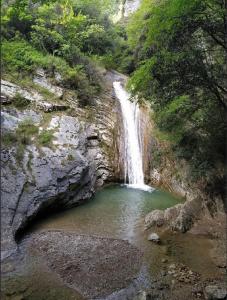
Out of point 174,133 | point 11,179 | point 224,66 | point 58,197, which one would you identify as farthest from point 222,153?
point 11,179

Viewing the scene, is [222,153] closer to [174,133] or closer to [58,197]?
[174,133]

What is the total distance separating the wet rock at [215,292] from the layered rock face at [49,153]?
444cm

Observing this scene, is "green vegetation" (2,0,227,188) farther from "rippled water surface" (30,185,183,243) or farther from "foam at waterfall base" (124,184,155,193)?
"foam at waterfall base" (124,184,155,193)

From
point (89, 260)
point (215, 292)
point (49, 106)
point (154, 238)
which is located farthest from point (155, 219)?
point (49, 106)

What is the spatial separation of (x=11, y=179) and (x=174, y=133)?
18.9 ft

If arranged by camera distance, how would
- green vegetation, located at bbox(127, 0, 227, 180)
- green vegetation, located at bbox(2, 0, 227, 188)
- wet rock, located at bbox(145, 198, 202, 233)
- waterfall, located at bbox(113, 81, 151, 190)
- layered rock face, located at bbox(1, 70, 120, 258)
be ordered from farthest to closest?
1. waterfall, located at bbox(113, 81, 151, 190)
2. wet rock, located at bbox(145, 198, 202, 233)
3. layered rock face, located at bbox(1, 70, 120, 258)
4. green vegetation, located at bbox(2, 0, 227, 188)
5. green vegetation, located at bbox(127, 0, 227, 180)

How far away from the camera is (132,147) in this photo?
50.9 ft

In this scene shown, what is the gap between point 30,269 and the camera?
6258 millimetres

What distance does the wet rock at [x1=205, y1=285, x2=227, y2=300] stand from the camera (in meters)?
5.48

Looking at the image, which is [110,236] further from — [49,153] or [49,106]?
[49,106]

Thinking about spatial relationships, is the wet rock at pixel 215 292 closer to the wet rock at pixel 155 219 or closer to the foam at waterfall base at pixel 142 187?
the wet rock at pixel 155 219

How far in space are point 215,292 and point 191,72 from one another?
5.00 metres

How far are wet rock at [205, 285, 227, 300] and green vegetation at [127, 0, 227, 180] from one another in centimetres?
436

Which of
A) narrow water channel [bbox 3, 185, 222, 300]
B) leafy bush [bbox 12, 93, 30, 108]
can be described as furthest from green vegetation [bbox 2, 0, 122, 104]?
narrow water channel [bbox 3, 185, 222, 300]
